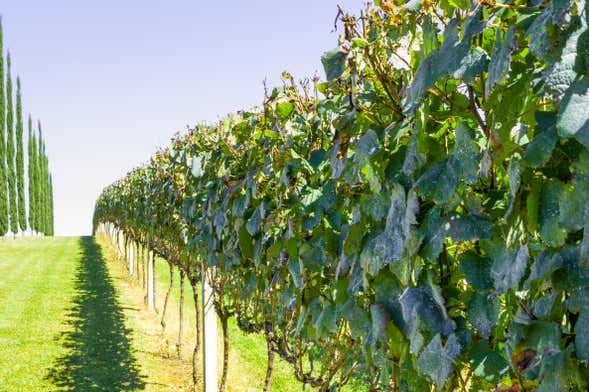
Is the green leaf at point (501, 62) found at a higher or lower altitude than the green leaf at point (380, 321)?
higher

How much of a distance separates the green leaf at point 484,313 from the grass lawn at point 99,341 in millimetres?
5421

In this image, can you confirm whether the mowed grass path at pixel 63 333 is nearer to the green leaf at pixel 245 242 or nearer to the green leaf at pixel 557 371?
the green leaf at pixel 245 242

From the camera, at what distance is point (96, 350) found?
8188mm

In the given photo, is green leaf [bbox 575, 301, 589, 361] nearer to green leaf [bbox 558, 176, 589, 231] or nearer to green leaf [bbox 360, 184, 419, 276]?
green leaf [bbox 558, 176, 589, 231]

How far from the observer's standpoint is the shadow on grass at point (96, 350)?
22.4 ft

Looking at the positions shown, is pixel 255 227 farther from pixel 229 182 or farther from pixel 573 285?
pixel 573 285

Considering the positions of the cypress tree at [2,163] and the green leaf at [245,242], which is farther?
the cypress tree at [2,163]

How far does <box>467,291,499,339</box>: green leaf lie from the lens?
46.0 inches

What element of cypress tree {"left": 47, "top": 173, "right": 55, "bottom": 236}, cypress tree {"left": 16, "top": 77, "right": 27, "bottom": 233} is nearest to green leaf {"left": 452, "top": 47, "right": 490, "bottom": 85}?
cypress tree {"left": 16, "top": 77, "right": 27, "bottom": 233}

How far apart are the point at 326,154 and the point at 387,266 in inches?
27.5

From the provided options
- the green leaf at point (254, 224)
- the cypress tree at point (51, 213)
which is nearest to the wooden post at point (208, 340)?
the green leaf at point (254, 224)

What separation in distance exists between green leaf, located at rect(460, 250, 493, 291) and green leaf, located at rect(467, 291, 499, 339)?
0.09ft

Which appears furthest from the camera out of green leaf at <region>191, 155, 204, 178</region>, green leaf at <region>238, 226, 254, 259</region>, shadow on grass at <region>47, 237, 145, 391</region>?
shadow on grass at <region>47, 237, 145, 391</region>

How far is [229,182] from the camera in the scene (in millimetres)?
3387
